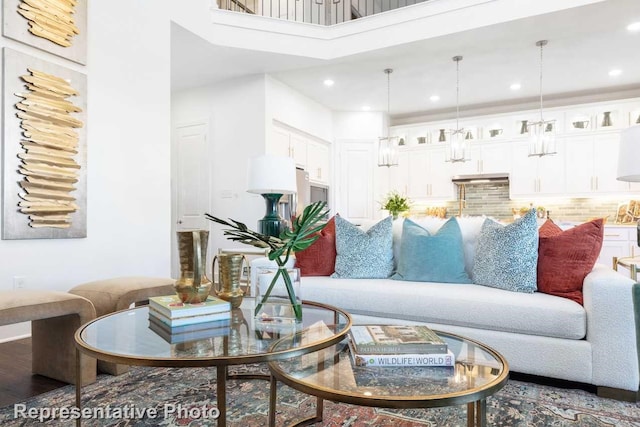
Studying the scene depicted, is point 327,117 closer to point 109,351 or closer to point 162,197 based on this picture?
point 162,197

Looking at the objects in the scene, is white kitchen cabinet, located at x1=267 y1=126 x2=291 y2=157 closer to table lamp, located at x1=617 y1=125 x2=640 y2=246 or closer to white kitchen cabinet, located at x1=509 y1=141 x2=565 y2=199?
white kitchen cabinet, located at x1=509 y1=141 x2=565 y2=199

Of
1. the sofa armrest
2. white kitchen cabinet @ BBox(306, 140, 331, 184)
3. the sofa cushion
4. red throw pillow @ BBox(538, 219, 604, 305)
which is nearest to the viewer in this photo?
the sofa armrest

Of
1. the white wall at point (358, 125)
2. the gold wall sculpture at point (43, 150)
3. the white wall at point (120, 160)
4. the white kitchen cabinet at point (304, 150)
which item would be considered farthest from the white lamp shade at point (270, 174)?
the white wall at point (358, 125)

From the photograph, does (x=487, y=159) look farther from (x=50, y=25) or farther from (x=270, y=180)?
(x=50, y=25)

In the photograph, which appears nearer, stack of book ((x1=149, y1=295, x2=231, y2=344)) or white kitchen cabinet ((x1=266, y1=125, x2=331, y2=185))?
stack of book ((x1=149, y1=295, x2=231, y2=344))

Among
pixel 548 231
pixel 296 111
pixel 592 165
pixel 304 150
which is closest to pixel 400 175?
pixel 304 150

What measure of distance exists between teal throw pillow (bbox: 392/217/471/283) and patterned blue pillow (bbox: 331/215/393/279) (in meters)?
0.14

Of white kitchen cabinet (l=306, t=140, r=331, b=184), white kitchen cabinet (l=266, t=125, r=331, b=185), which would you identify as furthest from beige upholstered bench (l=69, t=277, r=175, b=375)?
white kitchen cabinet (l=306, t=140, r=331, b=184)

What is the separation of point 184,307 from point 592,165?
254 inches

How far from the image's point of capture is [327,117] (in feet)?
23.0

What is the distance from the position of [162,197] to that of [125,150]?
0.55m

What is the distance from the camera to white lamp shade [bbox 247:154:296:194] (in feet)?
10.4

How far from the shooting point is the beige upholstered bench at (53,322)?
1.87 meters

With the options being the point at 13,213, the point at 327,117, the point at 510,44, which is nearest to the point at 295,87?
the point at 327,117
